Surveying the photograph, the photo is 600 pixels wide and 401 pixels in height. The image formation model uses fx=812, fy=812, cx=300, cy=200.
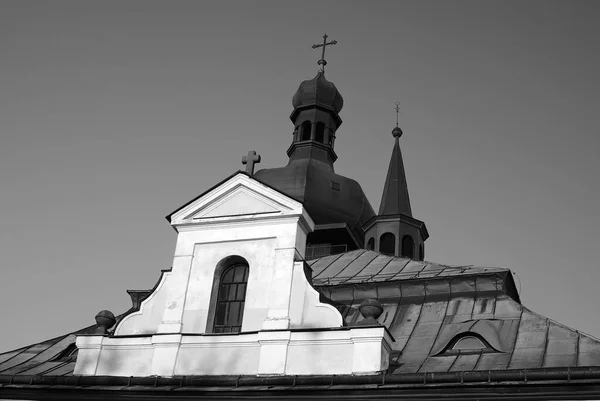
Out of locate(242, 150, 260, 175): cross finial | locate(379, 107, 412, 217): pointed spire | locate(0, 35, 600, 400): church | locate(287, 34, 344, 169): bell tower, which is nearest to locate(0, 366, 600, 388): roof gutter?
locate(0, 35, 600, 400): church

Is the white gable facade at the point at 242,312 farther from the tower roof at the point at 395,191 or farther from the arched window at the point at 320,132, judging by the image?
the arched window at the point at 320,132

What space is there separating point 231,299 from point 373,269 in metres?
4.11

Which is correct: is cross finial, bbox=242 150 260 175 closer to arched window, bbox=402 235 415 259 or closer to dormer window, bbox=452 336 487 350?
dormer window, bbox=452 336 487 350

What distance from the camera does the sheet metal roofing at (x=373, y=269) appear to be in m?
16.6

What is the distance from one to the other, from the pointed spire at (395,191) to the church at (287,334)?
34.4 feet

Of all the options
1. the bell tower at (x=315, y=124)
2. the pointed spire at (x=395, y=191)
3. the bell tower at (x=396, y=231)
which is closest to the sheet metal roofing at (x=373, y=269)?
the bell tower at (x=396, y=231)

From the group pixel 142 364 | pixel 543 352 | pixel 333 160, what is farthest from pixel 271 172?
pixel 543 352

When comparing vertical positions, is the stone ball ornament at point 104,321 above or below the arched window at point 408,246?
below

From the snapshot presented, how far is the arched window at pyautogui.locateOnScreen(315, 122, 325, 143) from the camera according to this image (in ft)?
100

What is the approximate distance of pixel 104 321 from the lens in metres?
15.5

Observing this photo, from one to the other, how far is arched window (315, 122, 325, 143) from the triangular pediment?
1459cm

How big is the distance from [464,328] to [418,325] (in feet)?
3.55

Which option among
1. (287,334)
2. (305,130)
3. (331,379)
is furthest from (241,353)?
(305,130)

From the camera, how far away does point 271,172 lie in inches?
1190
